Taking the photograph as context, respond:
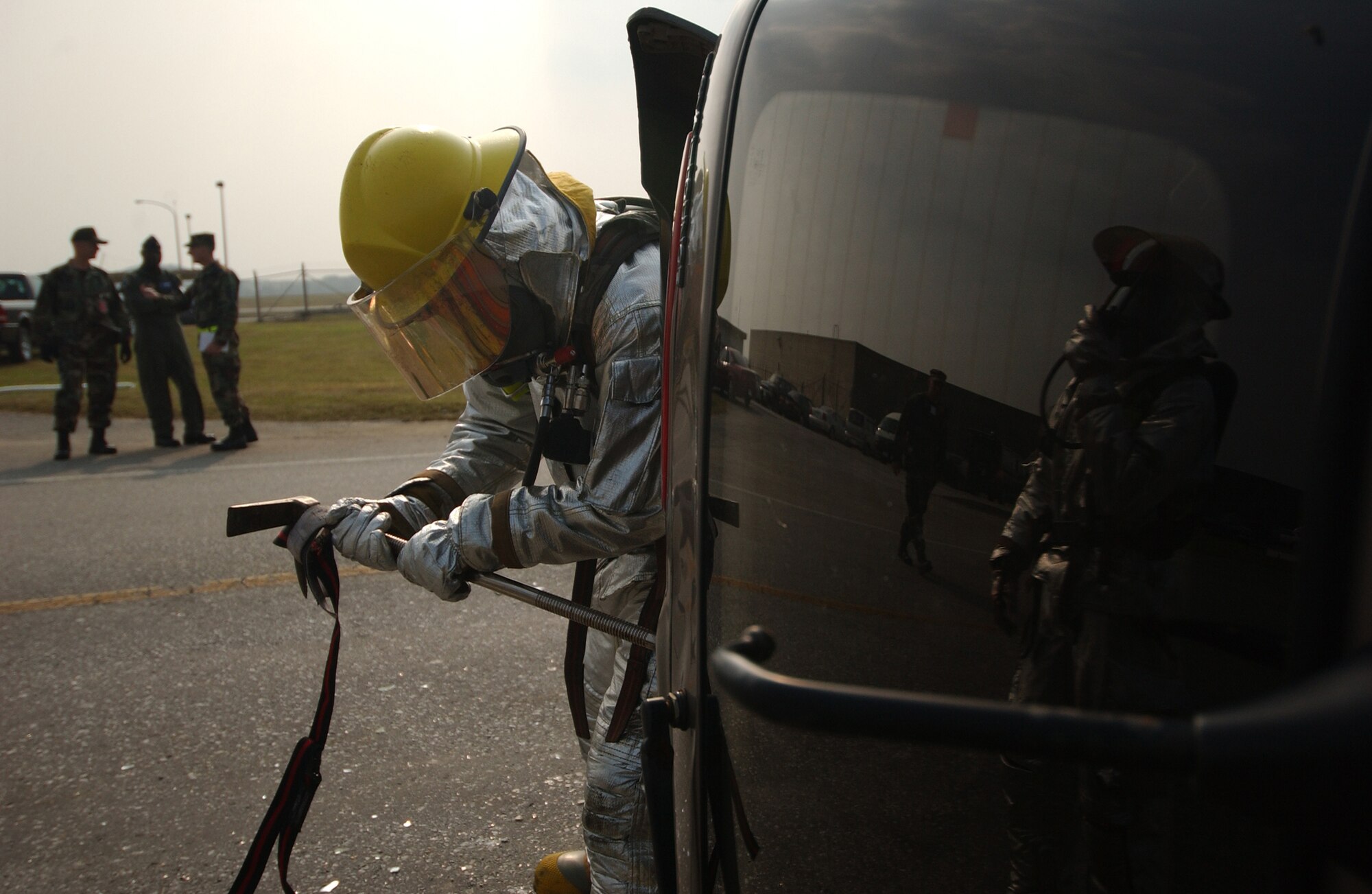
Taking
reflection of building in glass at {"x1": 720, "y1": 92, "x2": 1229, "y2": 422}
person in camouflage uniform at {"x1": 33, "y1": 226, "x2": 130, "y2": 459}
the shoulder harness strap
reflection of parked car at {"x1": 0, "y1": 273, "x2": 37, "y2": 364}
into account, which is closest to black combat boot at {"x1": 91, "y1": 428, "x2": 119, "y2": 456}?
person in camouflage uniform at {"x1": 33, "y1": 226, "x2": 130, "y2": 459}

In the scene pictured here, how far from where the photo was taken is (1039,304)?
2.90 ft

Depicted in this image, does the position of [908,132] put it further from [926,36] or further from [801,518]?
[801,518]

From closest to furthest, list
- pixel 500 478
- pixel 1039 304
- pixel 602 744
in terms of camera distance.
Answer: pixel 1039 304
pixel 602 744
pixel 500 478

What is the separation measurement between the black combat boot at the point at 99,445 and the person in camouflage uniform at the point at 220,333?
772mm

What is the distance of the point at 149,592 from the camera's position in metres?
4.71

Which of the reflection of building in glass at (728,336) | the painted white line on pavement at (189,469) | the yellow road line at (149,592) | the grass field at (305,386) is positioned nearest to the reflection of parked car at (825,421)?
the reflection of building in glass at (728,336)

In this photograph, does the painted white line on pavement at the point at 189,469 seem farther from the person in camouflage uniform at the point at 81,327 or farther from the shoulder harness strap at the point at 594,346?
the shoulder harness strap at the point at 594,346

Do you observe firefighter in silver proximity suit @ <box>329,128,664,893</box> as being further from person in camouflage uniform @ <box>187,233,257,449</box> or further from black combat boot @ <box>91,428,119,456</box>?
black combat boot @ <box>91,428,119,456</box>

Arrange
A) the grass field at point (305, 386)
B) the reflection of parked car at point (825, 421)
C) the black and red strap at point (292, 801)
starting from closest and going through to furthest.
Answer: the reflection of parked car at point (825, 421) < the black and red strap at point (292, 801) < the grass field at point (305, 386)

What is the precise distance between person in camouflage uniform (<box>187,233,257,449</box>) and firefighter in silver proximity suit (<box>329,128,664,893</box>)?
23.8 feet

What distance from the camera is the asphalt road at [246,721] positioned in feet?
8.70

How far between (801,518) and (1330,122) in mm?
580

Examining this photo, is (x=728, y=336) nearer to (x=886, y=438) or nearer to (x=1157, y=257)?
(x=886, y=438)

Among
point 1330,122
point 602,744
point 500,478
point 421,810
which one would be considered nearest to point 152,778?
point 421,810
